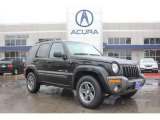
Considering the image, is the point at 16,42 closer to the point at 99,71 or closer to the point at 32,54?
the point at 32,54

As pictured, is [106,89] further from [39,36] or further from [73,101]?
[39,36]

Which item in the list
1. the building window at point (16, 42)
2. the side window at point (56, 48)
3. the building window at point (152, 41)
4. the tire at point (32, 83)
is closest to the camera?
the side window at point (56, 48)

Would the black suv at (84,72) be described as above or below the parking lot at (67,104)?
above

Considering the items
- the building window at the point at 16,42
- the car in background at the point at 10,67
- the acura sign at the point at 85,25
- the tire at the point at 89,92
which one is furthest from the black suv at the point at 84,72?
the building window at the point at 16,42

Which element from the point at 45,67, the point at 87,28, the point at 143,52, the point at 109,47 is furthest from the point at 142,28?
the point at 45,67

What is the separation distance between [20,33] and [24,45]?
75.4 inches

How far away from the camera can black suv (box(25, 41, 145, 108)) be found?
5.61m

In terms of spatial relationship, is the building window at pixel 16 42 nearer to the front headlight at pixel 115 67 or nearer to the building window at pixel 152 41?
the building window at pixel 152 41

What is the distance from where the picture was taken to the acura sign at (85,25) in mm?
27828

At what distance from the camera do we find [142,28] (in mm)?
33719

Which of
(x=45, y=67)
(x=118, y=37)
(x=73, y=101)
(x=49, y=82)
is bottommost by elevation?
(x=73, y=101)
